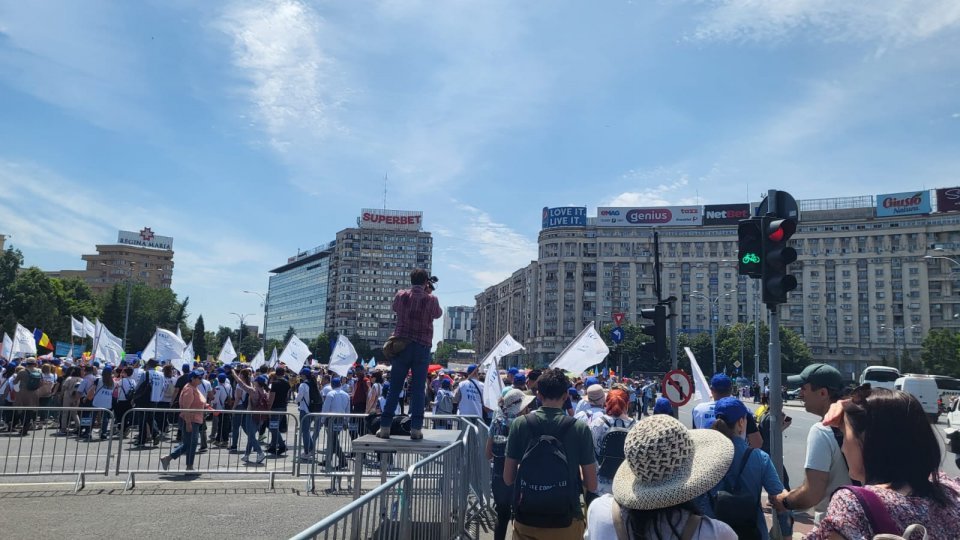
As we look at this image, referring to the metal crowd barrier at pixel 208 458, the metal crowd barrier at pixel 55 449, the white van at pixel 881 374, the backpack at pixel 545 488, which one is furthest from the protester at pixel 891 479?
the white van at pixel 881 374

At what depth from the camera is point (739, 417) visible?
4.46 meters

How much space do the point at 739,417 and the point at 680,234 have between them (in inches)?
4702

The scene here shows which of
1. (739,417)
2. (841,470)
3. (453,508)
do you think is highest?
(739,417)

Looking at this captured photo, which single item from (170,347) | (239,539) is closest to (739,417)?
(239,539)

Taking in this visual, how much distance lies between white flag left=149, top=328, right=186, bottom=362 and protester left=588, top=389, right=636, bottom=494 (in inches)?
698

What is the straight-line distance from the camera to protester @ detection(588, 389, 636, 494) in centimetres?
603

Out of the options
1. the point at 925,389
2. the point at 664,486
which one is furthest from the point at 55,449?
the point at 925,389

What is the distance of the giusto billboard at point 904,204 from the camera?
10338 cm

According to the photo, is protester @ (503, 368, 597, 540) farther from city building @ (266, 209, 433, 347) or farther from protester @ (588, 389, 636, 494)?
city building @ (266, 209, 433, 347)

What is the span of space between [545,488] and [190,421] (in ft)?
29.4

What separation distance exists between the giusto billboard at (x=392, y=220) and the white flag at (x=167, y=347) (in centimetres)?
13779

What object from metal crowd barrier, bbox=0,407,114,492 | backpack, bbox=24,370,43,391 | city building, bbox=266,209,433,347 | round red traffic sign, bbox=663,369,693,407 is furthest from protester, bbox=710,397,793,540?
city building, bbox=266,209,433,347

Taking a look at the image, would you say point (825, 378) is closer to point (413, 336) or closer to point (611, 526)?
point (611, 526)

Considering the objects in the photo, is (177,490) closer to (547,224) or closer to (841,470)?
(841,470)
